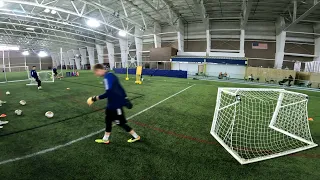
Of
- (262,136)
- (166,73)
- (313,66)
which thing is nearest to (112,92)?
(262,136)

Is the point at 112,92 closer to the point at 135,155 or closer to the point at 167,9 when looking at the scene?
the point at 135,155

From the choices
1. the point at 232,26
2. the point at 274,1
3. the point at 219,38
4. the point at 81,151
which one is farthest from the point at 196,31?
the point at 81,151

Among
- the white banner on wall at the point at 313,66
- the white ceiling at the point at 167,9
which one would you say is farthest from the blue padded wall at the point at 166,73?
the white banner on wall at the point at 313,66

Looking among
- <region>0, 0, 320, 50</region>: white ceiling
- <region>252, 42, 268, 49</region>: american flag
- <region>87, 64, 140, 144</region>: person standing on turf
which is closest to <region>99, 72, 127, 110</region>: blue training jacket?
<region>87, 64, 140, 144</region>: person standing on turf

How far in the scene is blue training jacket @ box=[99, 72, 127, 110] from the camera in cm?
369

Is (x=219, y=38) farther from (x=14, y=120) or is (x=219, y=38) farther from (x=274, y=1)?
Answer: (x=14, y=120)

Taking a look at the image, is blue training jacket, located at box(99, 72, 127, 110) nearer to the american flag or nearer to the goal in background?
the goal in background

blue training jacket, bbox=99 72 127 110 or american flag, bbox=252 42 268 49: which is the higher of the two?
american flag, bbox=252 42 268 49

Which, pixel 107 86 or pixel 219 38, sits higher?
pixel 219 38

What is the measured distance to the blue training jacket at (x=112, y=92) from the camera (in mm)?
3688

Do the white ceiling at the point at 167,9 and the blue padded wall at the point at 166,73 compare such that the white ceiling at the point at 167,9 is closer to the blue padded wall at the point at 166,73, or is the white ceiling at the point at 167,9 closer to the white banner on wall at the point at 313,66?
the white banner on wall at the point at 313,66

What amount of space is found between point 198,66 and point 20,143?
30158 millimetres

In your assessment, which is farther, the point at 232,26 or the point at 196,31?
the point at 196,31

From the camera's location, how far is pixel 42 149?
155 inches
